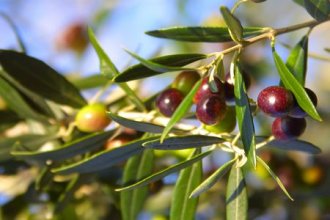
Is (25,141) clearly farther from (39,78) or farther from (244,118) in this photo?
(244,118)

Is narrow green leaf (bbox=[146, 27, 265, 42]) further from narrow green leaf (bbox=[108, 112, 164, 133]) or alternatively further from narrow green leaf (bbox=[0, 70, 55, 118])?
narrow green leaf (bbox=[0, 70, 55, 118])

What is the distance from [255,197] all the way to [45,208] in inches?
19.6

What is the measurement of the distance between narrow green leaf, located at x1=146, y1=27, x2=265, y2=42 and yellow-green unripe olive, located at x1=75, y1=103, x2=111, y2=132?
0.29 metres

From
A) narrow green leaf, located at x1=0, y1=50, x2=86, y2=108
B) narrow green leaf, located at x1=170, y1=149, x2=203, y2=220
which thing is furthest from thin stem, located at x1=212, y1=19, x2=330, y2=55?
narrow green leaf, located at x1=0, y1=50, x2=86, y2=108

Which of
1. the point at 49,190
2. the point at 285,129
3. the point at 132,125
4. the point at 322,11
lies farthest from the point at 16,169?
the point at 322,11

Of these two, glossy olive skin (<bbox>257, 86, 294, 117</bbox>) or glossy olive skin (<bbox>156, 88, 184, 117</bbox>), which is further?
glossy olive skin (<bbox>156, 88, 184, 117</bbox>)

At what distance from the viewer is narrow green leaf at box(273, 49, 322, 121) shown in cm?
76

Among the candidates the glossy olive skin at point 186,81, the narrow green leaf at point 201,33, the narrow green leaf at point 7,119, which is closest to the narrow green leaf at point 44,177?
the narrow green leaf at point 7,119

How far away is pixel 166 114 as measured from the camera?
0.97 m

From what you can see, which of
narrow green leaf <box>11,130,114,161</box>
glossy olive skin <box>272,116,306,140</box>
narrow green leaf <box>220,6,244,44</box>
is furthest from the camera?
narrow green leaf <box>11,130,114,161</box>

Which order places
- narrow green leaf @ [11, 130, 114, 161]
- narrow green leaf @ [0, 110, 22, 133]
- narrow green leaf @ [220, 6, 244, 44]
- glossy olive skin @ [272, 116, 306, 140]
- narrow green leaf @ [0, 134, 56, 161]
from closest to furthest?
narrow green leaf @ [220, 6, 244, 44]
glossy olive skin @ [272, 116, 306, 140]
narrow green leaf @ [11, 130, 114, 161]
narrow green leaf @ [0, 134, 56, 161]
narrow green leaf @ [0, 110, 22, 133]

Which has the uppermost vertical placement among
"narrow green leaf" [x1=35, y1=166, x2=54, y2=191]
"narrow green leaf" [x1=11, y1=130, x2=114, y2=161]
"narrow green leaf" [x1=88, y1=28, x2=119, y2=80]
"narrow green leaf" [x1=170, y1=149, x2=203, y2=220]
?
"narrow green leaf" [x1=88, y1=28, x2=119, y2=80]

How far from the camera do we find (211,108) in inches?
32.9

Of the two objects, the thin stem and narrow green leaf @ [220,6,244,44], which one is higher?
narrow green leaf @ [220,6,244,44]
